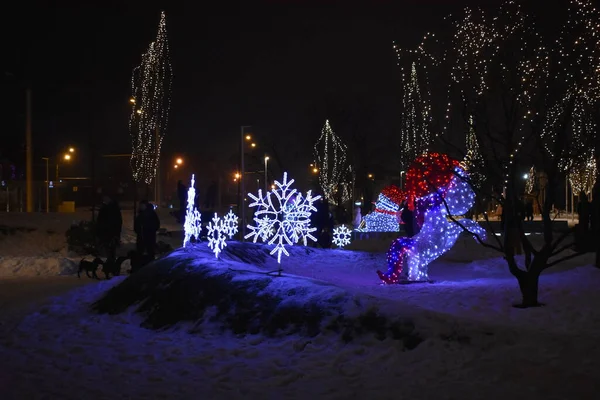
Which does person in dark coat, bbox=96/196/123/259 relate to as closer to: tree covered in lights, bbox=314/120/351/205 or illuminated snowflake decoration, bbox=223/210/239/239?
illuminated snowflake decoration, bbox=223/210/239/239

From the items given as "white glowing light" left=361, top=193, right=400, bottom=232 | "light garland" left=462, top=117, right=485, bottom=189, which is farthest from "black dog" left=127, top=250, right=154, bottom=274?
"white glowing light" left=361, top=193, right=400, bottom=232

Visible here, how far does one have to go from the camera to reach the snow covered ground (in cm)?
591

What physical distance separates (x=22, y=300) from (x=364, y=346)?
729cm

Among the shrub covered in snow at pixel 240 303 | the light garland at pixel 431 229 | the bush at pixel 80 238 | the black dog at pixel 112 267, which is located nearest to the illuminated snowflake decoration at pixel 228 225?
the shrub covered in snow at pixel 240 303

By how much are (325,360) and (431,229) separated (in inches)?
290

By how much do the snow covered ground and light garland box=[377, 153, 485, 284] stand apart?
3.29 metres

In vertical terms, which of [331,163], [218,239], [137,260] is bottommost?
[137,260]

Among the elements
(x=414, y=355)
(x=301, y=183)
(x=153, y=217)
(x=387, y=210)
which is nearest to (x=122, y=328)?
(x=414, y=355)

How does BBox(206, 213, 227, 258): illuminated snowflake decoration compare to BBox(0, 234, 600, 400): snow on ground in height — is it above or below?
above

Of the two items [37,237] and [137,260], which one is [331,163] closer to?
[37,237]

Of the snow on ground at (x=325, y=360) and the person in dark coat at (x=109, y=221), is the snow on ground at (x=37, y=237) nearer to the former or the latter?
the person in dark coat at (x=109, y=221)

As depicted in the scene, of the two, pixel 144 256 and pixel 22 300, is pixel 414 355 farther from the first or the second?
pixel 144 256

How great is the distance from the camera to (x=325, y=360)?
696 cm

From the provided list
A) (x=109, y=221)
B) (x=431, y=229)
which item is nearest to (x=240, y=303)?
(x=431, y=229)
